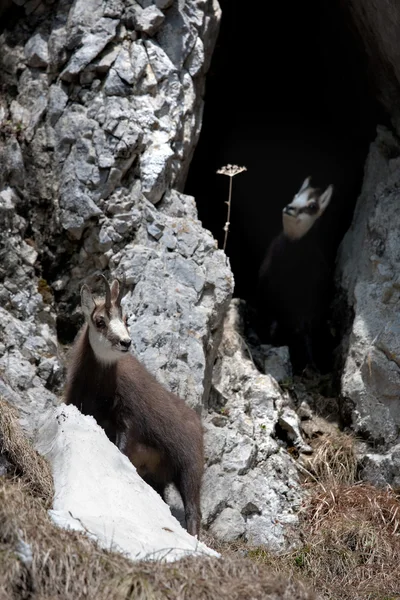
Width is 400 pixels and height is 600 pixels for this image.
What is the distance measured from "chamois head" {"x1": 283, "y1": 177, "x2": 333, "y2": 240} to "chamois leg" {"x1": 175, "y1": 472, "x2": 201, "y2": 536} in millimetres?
4326

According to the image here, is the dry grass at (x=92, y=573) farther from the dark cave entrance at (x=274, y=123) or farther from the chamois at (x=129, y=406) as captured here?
the dark cave entrance at (x=274, y=123)

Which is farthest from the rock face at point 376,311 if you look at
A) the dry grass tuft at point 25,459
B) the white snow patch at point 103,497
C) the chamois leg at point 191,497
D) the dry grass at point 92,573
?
the dry grass at point 92,573

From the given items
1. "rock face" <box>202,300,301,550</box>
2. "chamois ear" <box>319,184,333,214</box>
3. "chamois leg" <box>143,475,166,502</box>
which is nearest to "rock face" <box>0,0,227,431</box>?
"rock face" <box>202,300,301,550</box>

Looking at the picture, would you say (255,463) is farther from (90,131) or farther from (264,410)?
(90,131)

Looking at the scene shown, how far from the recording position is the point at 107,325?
6949mm

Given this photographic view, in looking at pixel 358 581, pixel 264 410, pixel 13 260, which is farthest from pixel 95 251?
pixel 358 581

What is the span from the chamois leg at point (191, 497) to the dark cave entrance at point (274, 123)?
4.26m

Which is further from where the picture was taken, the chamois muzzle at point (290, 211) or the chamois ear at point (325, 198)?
the chamois ear at point (325, 198)

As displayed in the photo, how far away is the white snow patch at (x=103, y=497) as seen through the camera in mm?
5230

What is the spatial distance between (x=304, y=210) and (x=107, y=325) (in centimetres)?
436

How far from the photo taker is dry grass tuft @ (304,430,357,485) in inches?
331

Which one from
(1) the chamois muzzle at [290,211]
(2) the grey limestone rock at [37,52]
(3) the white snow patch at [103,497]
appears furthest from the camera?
(1) the chamois muzzle at [290,211]

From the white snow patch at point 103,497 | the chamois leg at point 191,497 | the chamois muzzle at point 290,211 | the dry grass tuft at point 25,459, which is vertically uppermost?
the chamois muzzle at point 290,211

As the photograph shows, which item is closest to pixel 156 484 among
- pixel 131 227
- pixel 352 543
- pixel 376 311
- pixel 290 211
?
pixel 352 543
